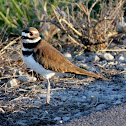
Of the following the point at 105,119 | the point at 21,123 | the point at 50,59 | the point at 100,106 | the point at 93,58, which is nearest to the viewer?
the point at 105,119

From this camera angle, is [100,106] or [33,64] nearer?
[100,106]

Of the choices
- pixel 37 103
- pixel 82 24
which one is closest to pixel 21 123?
pixel 37 103

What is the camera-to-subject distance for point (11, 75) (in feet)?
17.1

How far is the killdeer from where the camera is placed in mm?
4234

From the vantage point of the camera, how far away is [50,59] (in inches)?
172

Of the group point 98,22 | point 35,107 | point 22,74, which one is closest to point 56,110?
point 35,107

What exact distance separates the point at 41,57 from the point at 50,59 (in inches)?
Answer: 6.3

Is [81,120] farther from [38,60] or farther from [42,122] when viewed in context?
[38,60]

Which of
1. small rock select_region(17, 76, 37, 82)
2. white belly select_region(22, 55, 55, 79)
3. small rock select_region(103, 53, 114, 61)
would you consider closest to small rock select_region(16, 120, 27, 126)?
white belly select_region(22, 55, 55, 79)

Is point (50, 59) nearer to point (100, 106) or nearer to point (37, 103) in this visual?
point (37, 103)

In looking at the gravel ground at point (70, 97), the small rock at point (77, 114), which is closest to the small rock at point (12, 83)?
the gravel ground at point (70, 97)

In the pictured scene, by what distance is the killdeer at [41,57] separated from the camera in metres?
4.23

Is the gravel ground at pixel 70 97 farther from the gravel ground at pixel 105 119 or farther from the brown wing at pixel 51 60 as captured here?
the brown wing at pixel 51 60

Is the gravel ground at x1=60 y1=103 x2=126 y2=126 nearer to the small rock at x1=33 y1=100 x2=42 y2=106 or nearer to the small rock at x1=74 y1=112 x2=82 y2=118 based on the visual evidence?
the small rock at x1=74 y1=112 x2=82 y2=118
